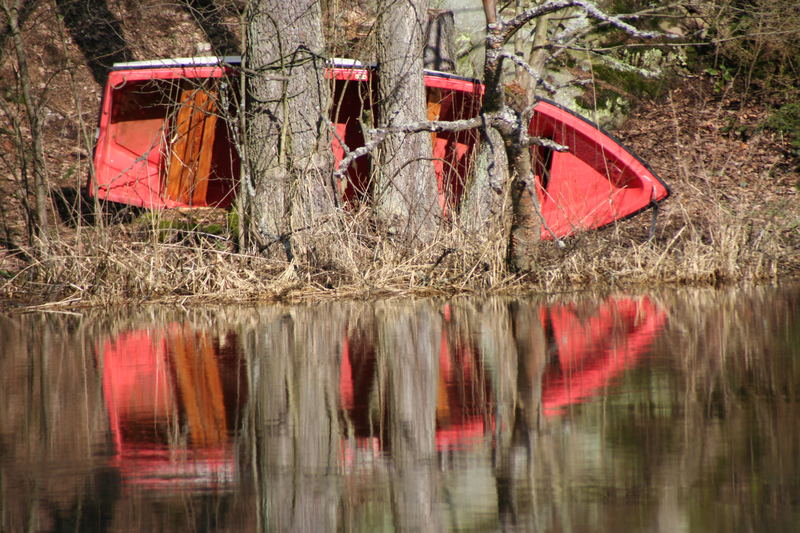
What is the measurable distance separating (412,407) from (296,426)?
543 millimetres

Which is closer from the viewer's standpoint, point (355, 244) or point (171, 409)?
point (171, 409)

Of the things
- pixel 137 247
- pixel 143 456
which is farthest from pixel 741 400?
A: pixel 137 247

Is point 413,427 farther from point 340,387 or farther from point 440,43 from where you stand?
point 440,43

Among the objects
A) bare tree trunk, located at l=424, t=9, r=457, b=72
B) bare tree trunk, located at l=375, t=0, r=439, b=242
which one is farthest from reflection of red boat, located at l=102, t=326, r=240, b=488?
bare tree trunk, located at l=424, t=9, r=457, b=72

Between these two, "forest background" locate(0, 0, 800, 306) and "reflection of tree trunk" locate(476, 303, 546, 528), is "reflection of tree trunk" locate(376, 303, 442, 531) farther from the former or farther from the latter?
"forest background" locate(0, 0, 800, 306)

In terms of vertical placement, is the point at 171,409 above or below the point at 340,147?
below

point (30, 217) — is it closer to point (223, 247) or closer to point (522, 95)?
point (223, 247)

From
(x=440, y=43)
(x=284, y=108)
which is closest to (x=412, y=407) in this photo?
(x=284, y=108)

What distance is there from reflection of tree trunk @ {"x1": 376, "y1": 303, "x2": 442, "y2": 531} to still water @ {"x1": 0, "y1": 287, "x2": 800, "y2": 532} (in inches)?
0.6

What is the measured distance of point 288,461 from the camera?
11.3 feet

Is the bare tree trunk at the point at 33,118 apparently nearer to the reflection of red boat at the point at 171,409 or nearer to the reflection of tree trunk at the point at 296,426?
the reflection of red boat at the point at 171,409

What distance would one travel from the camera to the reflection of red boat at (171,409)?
3.41 m

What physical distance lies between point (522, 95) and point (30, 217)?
547 centimetres

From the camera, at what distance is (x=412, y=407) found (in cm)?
432
